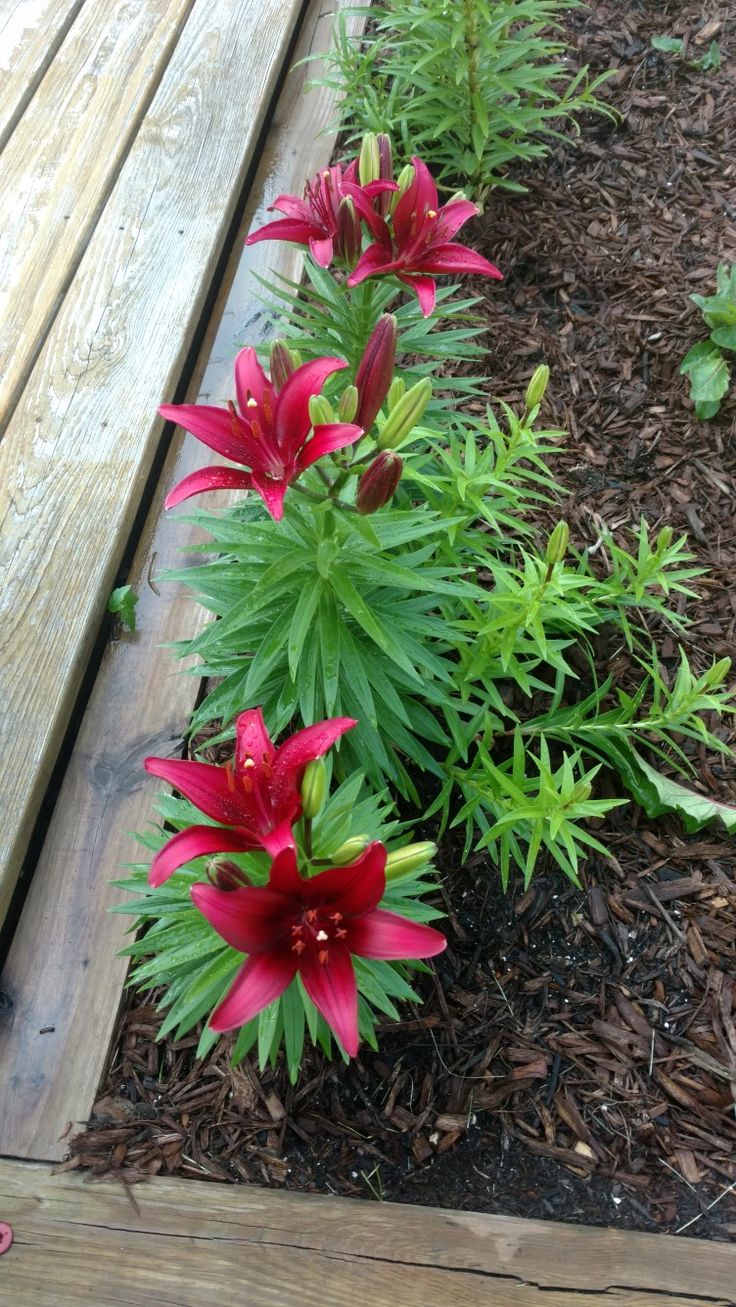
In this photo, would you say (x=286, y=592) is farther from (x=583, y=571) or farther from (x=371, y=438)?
(x=583, y=571)

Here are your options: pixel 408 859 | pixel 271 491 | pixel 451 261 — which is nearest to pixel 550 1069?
pixel 408 859

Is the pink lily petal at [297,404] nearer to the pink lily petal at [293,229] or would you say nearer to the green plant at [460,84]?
the pink lily petal at [293,229]

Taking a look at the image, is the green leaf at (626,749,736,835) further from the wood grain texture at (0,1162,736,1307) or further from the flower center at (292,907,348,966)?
the flower center at (292,907,348,966)

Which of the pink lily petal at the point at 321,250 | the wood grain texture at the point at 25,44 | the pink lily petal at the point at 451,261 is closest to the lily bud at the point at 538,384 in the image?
the pink lily petal at the point at 451,261

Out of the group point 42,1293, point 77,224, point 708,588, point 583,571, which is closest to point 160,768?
point 42,1293

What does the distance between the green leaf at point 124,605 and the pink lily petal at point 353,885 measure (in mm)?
1212

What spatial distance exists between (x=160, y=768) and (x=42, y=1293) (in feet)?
2.96

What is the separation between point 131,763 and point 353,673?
2.18 feet

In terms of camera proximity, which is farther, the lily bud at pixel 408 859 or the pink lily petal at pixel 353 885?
the lily bud at pixel 408 859

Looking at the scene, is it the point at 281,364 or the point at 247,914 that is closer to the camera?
the point at 247,914

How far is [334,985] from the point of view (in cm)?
95

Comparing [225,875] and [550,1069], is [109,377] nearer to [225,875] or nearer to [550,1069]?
[225,875]

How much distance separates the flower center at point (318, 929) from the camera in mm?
951

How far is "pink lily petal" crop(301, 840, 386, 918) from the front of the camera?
0.90m
